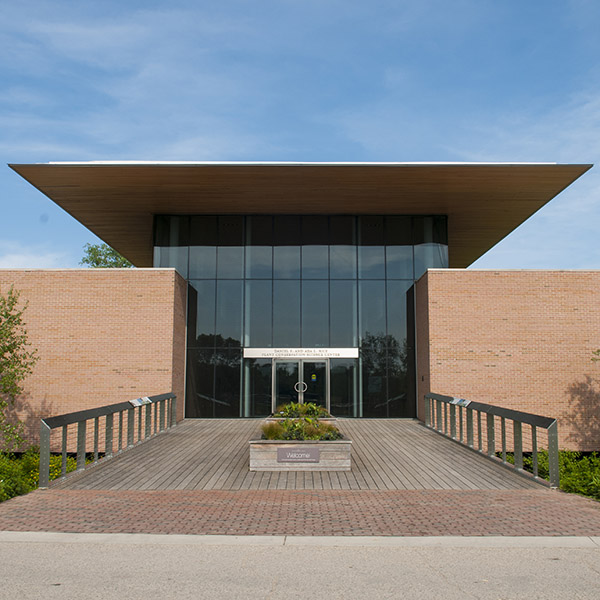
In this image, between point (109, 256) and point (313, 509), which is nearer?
point (313, 509)

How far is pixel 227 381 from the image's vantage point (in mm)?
20984

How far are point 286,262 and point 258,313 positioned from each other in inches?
80.7

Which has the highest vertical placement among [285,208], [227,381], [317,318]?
[285,208]

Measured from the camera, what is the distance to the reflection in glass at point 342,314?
69.4 ft

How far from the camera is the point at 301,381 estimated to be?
20922 millimetres

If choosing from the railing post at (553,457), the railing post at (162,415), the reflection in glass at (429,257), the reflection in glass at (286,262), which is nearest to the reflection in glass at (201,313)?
the reflection in glass at (286,262)

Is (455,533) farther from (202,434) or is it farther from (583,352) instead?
(583,352)

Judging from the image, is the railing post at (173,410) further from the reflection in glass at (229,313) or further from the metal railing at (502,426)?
the metal railing at (502,426)

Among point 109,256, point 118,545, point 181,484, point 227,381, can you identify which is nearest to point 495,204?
point 227,381

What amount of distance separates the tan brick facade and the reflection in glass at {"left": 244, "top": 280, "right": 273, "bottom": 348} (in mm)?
5410

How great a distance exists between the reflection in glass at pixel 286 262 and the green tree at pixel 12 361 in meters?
8.20

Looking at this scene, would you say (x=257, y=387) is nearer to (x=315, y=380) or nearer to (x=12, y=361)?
(x=315, y=380)

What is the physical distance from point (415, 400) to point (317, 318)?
14.3 feet

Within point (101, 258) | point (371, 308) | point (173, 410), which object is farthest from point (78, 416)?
point (101, 258)
